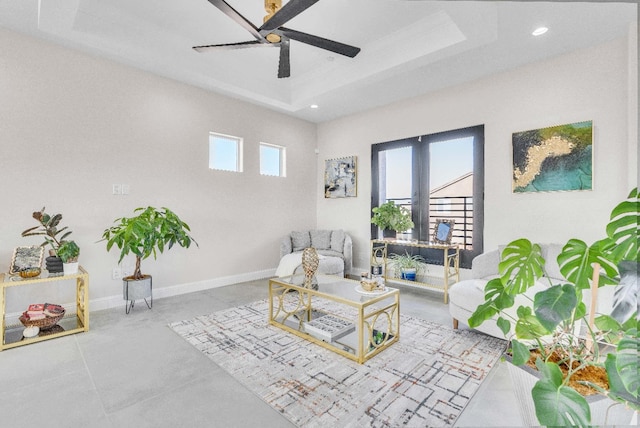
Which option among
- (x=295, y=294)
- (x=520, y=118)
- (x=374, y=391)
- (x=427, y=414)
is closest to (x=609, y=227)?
(x=427, y=414)

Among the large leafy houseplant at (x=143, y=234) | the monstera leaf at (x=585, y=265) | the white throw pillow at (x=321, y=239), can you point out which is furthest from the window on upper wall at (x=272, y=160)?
the monstera leaf at (x=585, y=265)

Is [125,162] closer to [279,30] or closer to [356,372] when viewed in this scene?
[279,30]

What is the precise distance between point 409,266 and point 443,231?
73cm

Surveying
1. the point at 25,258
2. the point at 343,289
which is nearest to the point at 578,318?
the point at 343,289

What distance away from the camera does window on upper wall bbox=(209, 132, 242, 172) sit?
452 cm

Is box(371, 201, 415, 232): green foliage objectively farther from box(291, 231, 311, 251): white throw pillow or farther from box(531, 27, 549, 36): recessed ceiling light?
box(531, 27, 549, 36): recessed ceiling light

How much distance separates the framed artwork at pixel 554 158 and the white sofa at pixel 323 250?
2.51m

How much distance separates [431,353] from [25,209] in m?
Answer: 4.07

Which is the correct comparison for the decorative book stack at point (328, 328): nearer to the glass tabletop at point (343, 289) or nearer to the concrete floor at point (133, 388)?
the glass tabletop at point (343, 289)

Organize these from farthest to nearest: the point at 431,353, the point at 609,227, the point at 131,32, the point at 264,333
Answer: the point at 131,32 < the point at 264,333 < the point at 431,353 < the point at 609,227

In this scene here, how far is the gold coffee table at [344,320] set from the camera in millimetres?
2338

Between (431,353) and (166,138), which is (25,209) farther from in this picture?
(431,353)

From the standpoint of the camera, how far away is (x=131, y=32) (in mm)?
3244

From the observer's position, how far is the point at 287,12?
6.92 feet
